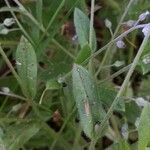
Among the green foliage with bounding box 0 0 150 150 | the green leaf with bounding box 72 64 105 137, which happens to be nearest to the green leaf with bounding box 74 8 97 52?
the green foliage with bounding box 0 0 150 150

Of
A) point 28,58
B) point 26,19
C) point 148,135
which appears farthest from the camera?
point 26,19

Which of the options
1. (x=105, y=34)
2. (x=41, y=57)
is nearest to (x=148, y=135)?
(x=41, y=57)

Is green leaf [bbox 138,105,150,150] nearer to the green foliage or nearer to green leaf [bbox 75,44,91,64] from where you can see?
the green foliage

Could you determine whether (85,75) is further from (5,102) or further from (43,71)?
(5,102)

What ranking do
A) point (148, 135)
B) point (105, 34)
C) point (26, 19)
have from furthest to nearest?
1. point (105, 34)
2. point (26, 19)
3. point (148, 135)

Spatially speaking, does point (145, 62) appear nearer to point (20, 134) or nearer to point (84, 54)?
point (84, 54)

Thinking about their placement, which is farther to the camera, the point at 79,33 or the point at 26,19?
the point at 26,19

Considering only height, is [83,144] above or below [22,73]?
below
